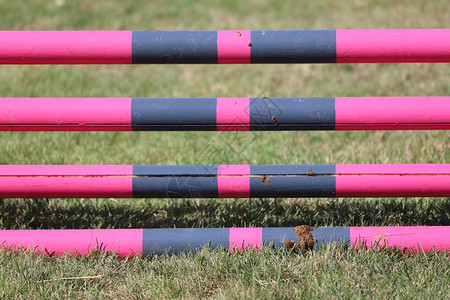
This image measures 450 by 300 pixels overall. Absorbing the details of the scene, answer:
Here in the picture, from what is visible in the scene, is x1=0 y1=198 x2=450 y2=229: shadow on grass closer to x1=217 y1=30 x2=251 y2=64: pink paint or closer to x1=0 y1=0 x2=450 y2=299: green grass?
x1=0 y1=0 x2=450 y2=299: green grass

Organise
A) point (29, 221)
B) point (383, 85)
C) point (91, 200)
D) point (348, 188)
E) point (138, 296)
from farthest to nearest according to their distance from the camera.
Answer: point (383, 85) < point (91, 200) < point (29, 221) < point (348, 188) < point (138, 296)

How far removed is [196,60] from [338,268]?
1.02 meters

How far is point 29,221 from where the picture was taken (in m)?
2.79

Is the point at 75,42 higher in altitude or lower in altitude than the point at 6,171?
higher

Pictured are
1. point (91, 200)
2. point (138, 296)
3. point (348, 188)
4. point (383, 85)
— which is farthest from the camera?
point (383, 85)

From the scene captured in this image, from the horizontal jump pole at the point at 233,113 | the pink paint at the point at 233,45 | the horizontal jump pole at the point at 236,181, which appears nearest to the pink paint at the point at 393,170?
the horizontal jump pole at the point at 236,181

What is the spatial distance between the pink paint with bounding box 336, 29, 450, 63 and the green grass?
0.80 metres

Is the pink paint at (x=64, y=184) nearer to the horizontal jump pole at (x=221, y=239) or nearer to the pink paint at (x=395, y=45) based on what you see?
the horizontal jump pole at (x=221, y=239)

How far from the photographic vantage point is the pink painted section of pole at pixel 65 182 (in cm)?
242

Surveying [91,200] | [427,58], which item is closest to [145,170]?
[91,200]

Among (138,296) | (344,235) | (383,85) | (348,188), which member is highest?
(383,85)

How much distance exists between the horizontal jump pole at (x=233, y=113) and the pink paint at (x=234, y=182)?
0.63 ft

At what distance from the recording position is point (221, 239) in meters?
2.44

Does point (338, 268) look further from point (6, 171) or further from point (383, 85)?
point (383, 85)
